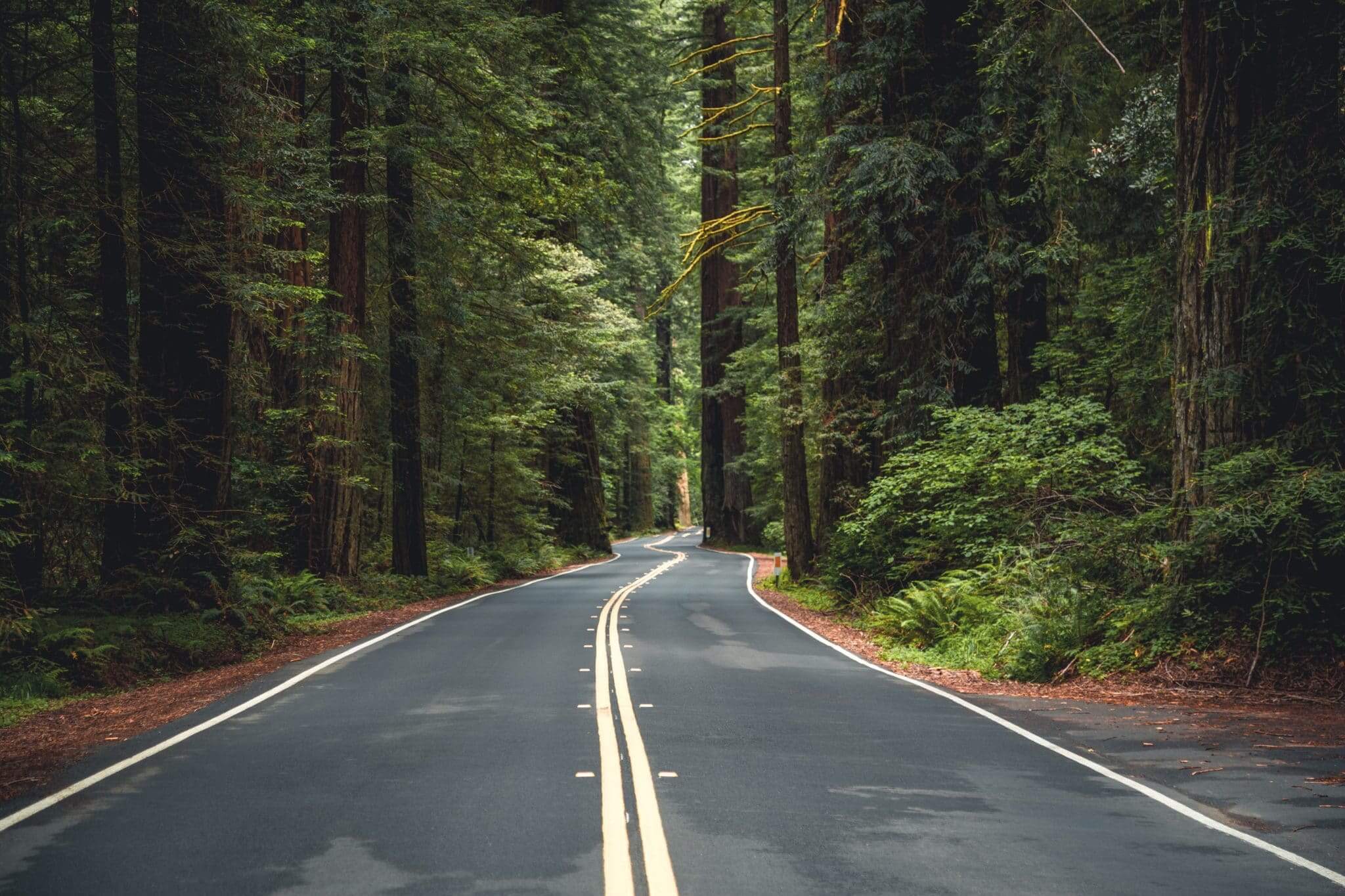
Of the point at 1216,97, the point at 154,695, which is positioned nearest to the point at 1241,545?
the point at 1216,97

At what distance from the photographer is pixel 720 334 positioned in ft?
153

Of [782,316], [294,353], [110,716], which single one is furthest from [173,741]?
[782,316]

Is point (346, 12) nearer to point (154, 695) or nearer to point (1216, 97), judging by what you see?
point (154, 695)

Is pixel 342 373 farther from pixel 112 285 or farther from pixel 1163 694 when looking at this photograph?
pixel 1163 694

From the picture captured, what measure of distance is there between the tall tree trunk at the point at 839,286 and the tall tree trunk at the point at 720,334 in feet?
50.6

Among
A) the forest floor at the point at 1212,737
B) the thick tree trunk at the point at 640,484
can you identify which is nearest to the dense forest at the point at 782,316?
the forest floor at the point at 1212,737

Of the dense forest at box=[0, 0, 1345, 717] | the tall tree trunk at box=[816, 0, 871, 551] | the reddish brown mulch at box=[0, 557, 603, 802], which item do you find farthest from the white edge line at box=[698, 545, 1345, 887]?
the tall tree trunk at box=[816, 0, 871, 551]

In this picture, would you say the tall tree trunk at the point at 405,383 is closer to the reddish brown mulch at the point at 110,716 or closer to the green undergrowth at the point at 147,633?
the green undergrowth at the point at 147,633

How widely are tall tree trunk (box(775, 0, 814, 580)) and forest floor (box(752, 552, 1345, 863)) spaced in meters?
12.2

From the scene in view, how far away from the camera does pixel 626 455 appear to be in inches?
2653

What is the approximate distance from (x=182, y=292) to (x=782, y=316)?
1495cm

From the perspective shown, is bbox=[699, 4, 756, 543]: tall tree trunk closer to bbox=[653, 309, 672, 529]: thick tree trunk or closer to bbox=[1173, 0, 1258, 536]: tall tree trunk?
bbox=[653, 309, 672, 529]: thick tree trunk

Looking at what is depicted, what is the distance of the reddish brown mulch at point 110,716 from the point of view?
773cm

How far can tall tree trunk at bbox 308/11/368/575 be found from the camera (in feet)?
67.7
